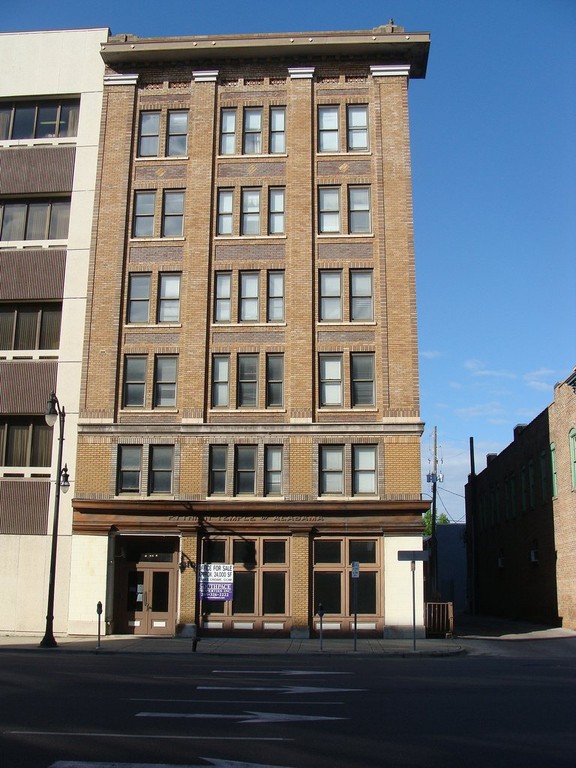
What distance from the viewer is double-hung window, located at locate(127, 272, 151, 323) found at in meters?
31.0

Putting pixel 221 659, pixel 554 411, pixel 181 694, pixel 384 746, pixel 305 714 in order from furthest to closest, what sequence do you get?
pixel 554 411 < pixel 221 659 < pixel 181 694 < pixel 305 714 < pixel 384 746

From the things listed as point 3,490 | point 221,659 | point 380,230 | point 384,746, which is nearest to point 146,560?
point 3,490

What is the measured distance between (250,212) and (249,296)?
11.5 ft

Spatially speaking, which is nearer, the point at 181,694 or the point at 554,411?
the point at 181,694

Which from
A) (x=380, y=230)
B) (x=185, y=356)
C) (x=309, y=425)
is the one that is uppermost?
(x=380, y=230)

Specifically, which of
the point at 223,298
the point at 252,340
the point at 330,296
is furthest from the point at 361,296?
the point at 223,298

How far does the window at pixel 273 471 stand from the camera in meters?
28.9

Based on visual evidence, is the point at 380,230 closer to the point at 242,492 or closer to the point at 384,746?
the point at 242,492

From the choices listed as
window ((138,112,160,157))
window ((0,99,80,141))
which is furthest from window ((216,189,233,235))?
window ((0,99,80,141))

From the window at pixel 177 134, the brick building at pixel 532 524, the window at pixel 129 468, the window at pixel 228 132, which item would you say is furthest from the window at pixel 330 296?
the brick building at pixel 532 524

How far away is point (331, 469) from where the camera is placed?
28.8 meters

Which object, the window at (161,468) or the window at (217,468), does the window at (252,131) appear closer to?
the window at (217,468)

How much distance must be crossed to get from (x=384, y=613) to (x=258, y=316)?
11.6m

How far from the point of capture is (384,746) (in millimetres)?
8938
